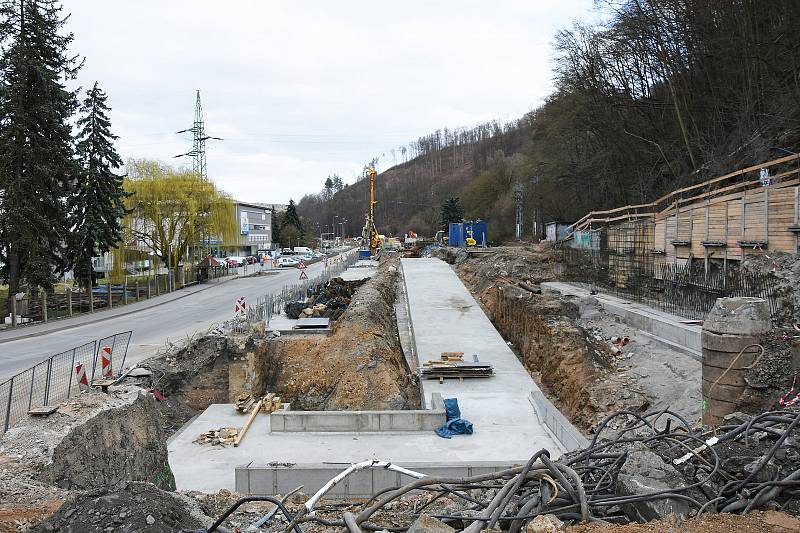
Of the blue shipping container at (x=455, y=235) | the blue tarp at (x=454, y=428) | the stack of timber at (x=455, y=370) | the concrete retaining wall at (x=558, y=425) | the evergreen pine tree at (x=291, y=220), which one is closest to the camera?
the concrete retaining wall at (x=558, y=425)

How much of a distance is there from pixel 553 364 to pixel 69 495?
14156 mm

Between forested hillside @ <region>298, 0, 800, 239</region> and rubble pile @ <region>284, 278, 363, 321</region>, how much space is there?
17.2m

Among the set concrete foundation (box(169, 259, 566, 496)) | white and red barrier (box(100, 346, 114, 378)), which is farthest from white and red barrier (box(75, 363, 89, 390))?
concrete foundation (box(169, 259, 566, 496))

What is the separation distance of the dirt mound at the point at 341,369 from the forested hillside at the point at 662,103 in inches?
581

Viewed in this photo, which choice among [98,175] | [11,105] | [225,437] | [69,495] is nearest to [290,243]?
[98,175]

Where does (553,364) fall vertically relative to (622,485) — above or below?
below

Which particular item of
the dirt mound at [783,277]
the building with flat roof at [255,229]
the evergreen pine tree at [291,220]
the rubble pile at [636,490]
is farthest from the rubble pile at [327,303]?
the evergreen pine tree at [291,220]

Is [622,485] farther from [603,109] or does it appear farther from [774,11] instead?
[603,109]

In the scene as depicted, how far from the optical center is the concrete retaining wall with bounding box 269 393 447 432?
12000 millimetres

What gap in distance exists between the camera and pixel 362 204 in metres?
147

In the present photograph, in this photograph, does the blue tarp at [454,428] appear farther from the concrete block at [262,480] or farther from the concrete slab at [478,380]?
the concrete block at [262,480]

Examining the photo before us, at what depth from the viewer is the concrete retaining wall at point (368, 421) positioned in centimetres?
1200

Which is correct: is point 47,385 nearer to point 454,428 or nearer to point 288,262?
point 454,428

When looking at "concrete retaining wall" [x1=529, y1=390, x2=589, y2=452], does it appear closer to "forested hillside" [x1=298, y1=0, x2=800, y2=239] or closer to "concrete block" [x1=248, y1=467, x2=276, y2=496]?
"concrete block" [x1=248, y1=467, x2=276, y2=496]
